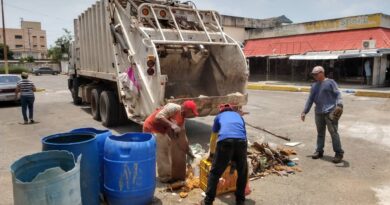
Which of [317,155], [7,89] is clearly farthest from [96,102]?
[317,155]

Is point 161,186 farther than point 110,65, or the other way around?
point 110,65

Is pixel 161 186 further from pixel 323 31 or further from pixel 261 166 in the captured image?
pixel 323 31

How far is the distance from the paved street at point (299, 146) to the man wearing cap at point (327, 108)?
26 cm

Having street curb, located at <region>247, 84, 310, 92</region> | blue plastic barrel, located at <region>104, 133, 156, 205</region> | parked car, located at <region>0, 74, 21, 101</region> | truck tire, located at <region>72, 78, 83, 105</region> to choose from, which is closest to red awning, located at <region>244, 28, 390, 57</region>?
street curb, located at <region>247, 84, 310, 92</region>

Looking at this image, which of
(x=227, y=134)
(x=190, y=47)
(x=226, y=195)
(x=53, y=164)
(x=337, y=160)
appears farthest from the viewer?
(x=190, y=47)

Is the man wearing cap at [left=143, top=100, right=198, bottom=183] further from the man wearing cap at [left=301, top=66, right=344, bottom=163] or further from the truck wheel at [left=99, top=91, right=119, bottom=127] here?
the truck wheel at [left=99, top=91, right=119, bottom=127]

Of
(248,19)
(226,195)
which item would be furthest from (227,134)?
(248,19)

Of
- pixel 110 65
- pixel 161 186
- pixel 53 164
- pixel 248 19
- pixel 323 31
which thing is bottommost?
pixel 161 186

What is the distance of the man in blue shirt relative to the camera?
3771 mm

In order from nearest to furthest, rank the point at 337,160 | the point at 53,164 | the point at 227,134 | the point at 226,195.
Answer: the point at 53,164, the point at 227,134, the point at 226,195, the point at 337,160

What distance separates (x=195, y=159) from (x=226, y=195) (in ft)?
3.33

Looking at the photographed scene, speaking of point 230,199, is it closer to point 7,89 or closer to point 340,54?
point 7,89

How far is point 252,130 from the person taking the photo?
8352 mm

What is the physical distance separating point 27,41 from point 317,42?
291 feet
